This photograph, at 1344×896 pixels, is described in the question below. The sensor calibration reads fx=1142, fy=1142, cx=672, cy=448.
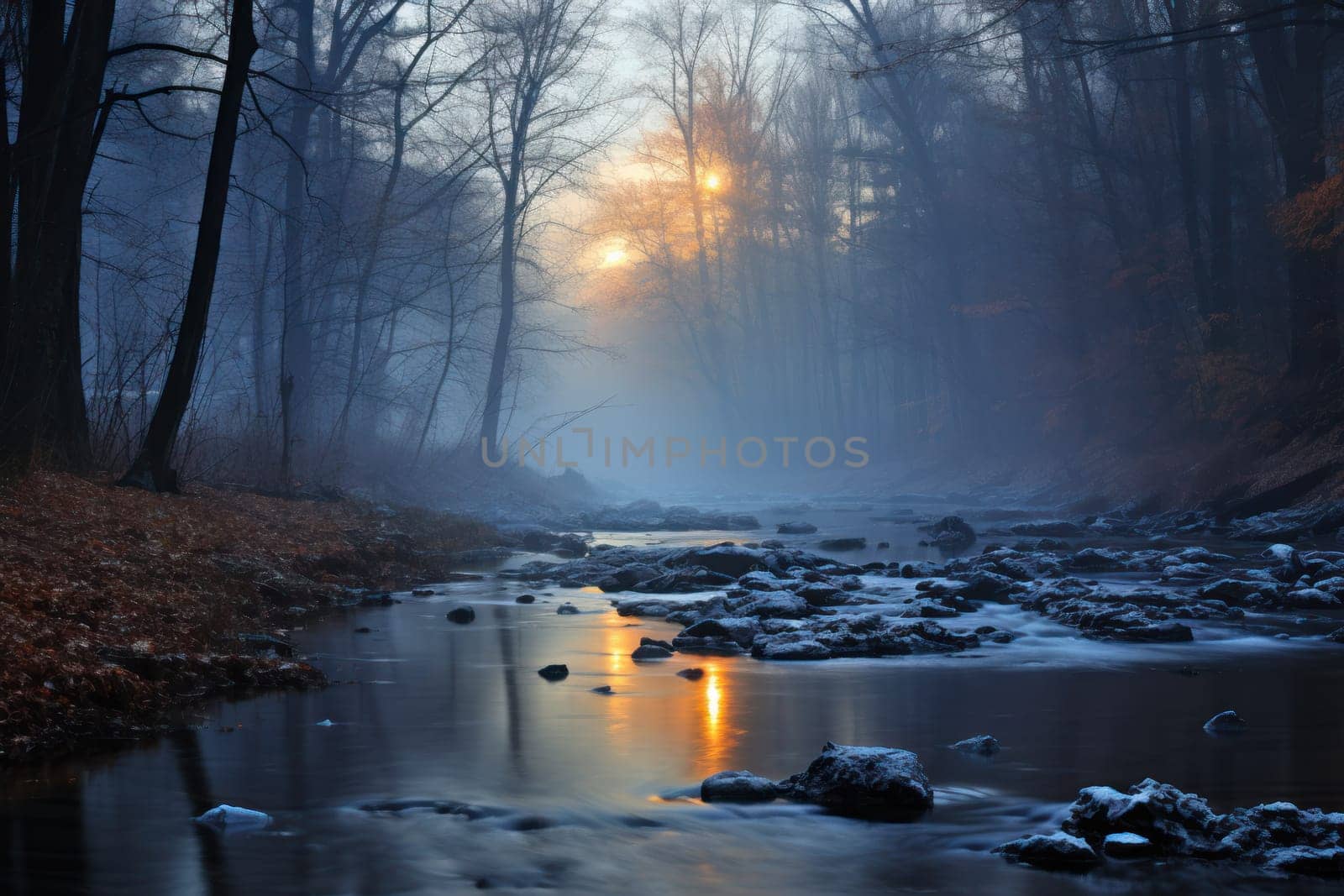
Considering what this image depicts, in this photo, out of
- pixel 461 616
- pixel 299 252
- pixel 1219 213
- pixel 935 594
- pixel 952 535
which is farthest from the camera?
pixel 1219 213

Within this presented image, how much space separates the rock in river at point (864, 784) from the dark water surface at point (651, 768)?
0.13 m

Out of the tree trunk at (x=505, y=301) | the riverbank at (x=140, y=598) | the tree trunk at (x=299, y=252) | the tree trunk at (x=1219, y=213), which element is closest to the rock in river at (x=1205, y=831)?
the riverbank at (x=140, y=598)

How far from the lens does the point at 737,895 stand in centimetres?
366

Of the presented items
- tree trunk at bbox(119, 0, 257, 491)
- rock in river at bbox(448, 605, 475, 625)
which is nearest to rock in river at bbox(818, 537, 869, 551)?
rock in river at bbox(448, 605, 475, 625)

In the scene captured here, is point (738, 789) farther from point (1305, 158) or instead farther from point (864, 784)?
point (1305, 158)

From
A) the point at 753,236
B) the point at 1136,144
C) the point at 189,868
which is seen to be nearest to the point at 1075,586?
the point at 189,868

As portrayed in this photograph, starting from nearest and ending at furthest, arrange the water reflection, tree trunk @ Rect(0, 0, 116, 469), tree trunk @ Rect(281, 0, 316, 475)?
the water reflection
tree trunk @ Rect(0, 0, 116, 469)
tree trunk @ Rect(281, 0, 316, 475)

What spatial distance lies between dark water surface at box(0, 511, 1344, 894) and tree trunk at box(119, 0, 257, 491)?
161 inches

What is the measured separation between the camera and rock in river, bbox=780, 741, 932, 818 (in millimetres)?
4598

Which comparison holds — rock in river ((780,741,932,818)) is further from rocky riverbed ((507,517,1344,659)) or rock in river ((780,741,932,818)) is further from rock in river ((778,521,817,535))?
rock in river ((778,521,817,535))

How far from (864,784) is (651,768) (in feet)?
3.52

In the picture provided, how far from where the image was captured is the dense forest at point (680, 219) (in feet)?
38.9

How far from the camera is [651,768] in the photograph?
17.3 ft

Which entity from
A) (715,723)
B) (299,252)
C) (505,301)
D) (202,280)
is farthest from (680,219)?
(715,723)
